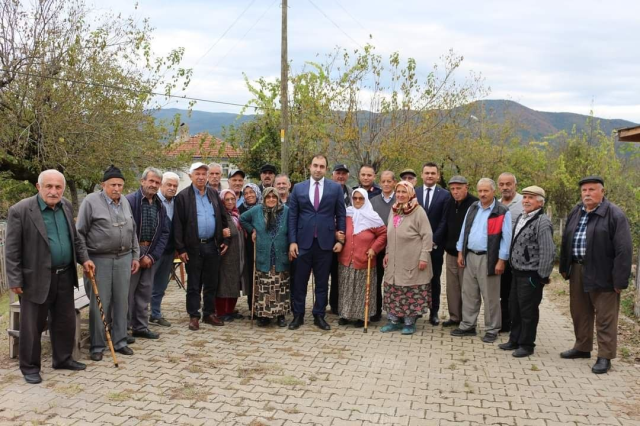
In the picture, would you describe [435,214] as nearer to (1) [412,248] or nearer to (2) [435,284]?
(1) [412,248]

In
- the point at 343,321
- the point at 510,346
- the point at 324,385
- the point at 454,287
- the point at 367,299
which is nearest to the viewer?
the point at 324,385

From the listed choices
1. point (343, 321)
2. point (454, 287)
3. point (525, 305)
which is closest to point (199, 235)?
point (343, 321)

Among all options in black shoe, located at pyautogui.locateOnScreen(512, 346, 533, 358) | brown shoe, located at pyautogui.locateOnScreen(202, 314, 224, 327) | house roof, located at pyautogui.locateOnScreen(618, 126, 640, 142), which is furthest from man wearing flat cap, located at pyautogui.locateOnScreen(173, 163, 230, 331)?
house roof, located at pyautogui.locateOnScreen(618, 126, 640, 142)

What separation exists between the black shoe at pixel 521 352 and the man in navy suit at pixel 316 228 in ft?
7.34

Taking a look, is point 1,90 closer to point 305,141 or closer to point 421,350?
point 305,141

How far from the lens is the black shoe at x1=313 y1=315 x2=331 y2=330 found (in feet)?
22.4

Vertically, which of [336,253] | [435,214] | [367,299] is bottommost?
[367,299]

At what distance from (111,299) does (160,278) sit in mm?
1201

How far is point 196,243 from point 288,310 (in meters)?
1.56

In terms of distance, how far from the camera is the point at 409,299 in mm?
6641

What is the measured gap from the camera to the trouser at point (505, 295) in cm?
663

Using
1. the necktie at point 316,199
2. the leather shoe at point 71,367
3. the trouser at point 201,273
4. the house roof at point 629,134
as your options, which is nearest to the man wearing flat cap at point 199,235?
the trouser at point 201,273

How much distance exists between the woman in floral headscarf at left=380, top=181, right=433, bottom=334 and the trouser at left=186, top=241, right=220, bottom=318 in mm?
2139

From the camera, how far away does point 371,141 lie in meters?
16.4
